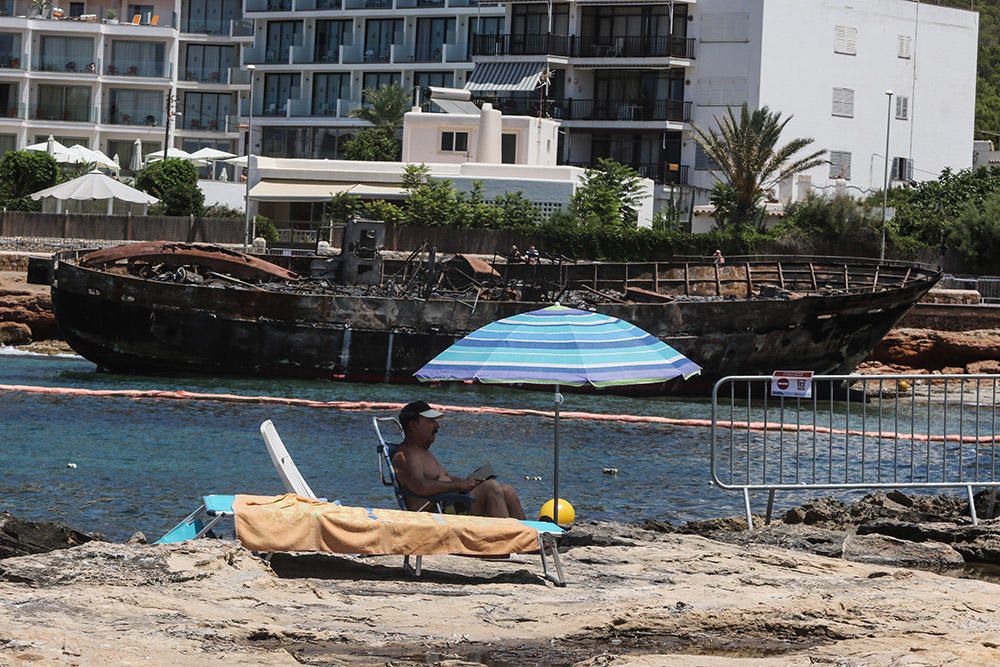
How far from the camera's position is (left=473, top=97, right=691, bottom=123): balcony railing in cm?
6594

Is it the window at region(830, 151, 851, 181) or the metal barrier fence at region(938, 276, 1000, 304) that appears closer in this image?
the metal barrier fence at region(938, 276, 1000, 304)

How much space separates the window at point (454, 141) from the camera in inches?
2408

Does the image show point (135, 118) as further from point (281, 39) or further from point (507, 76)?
point (507, 76)

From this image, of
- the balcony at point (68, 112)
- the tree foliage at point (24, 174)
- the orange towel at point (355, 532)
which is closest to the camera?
the orange towel at point (355, 532)

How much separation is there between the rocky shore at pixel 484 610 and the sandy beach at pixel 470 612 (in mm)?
16

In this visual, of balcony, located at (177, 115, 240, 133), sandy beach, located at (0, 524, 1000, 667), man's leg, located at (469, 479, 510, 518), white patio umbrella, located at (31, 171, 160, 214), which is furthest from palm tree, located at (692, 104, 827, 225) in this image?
sandy beach, located at (0, 524, 1000, 667)

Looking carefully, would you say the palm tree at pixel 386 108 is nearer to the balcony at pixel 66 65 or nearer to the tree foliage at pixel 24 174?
the balcony at pixel 66 65

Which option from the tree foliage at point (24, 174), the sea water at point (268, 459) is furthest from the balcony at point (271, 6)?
the sea water at point (268, 459)

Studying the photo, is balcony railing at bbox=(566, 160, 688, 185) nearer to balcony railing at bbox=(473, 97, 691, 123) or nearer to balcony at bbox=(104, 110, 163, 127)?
balcony railing at bbox=(473, 97, 691, 123)

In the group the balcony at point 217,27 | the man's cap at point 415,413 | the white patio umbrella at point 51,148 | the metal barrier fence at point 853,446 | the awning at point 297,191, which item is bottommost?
the metal barrier fence at point 853,446

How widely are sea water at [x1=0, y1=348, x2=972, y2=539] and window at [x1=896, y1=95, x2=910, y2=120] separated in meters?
40.4

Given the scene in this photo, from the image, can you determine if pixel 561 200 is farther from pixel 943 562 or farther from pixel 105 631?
pixel 105 631

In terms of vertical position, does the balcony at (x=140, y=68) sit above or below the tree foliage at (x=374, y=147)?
above

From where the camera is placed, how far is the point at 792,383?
12633 mm
